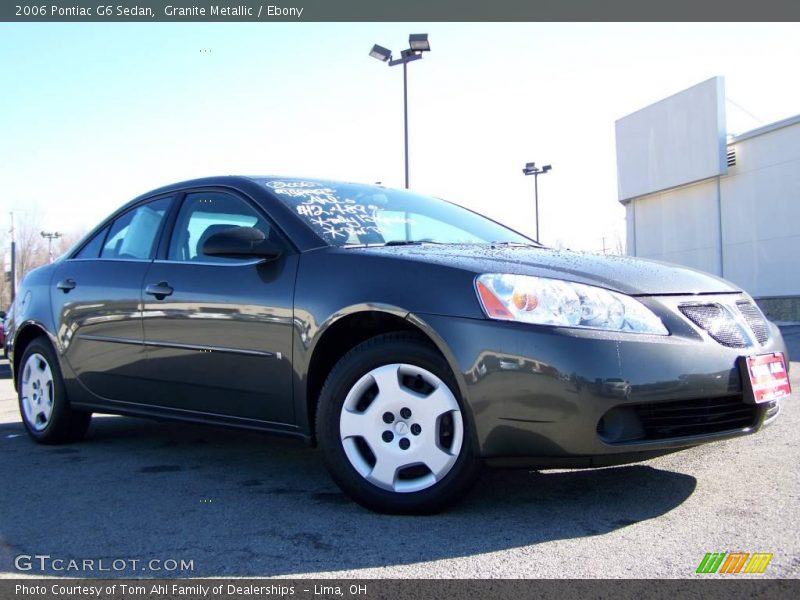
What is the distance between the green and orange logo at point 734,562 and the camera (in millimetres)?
2561

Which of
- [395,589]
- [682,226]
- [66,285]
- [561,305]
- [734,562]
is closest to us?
[395,589]

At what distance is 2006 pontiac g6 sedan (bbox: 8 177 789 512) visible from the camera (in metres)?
3.02

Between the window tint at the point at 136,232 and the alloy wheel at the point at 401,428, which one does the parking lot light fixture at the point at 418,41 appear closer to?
the window tint at the point at 136,232

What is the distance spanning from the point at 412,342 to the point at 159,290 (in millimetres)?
1622

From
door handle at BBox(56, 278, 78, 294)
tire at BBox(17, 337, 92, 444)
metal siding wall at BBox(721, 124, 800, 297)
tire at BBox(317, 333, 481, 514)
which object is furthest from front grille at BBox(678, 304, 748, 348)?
metal siding wall at BBox(721, 124, 800, 297)

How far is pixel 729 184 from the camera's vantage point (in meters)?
27.0

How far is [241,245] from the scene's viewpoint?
3.70 m

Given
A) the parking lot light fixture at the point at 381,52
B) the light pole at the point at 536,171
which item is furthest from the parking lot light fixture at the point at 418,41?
the light pole at the point at 536,171

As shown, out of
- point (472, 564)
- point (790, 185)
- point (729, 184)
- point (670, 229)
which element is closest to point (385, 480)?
point (472, 564)

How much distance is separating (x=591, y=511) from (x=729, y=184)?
85.8 feet

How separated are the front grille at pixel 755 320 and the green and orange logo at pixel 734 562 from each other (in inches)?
40.1

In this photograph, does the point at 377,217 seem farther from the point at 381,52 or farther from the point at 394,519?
the point at 381,52

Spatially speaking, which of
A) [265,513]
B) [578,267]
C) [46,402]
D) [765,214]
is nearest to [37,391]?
[46,402]
